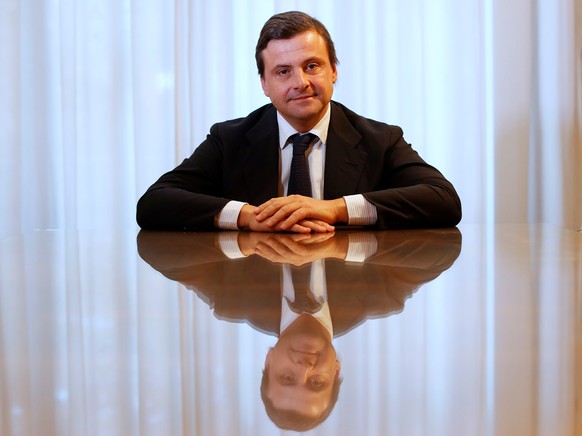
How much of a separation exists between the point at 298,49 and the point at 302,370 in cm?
233

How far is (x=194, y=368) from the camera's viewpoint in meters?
0.56

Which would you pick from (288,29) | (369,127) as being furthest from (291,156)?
(288,29)

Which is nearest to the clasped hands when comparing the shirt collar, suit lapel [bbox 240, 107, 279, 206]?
suit lapel [bbox 240, 107, 279, 206]

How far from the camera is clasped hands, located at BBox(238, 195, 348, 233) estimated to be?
79.0 inches

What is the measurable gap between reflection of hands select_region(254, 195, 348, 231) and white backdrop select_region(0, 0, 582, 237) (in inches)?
84.6

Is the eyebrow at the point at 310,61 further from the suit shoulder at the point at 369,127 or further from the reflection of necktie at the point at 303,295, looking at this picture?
the reflection of necktie at the point at 303,295

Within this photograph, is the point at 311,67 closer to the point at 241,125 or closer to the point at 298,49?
the point at 298,49

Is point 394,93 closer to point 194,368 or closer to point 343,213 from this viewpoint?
point 343,213

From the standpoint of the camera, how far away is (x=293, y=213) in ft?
6.62

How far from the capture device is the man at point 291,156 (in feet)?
7.59

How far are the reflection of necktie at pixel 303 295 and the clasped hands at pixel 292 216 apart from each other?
36.0 inches

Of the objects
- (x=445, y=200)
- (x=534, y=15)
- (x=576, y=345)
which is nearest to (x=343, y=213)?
(x=445, y=200)

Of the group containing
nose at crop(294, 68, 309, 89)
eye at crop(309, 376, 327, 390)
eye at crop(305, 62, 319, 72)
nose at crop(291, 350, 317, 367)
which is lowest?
eye at crop(309, 376, 327, 390)

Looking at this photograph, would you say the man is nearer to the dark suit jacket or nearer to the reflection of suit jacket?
the dark suit jacket
